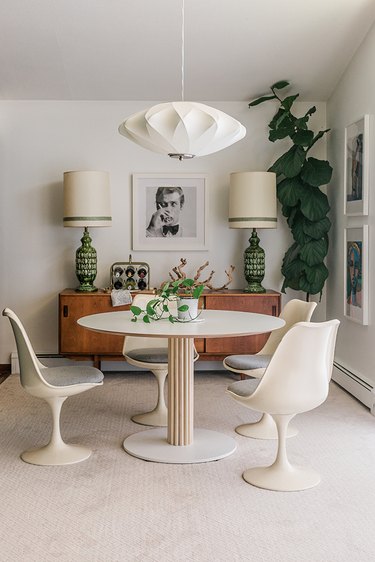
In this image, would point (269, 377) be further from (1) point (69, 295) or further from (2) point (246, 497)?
(1) point (69, 295)

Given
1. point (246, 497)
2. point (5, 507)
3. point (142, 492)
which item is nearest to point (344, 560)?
point (246, 497)

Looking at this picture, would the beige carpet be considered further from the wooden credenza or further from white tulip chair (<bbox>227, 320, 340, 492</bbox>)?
the wooden credenza

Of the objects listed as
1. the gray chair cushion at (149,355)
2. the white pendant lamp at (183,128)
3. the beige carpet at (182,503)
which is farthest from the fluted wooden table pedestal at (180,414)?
the white pendant lamp at (183,128)

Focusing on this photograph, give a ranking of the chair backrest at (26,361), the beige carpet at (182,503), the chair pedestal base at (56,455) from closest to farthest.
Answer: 1. the beige carpet at (182,503)
2. the chair backrest at (26,361)
3. the chair pedestal base at (56,455)

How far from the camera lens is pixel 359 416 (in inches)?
194

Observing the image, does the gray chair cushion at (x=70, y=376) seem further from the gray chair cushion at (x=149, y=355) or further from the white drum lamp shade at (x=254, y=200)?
the white drum lamp shade at (x=254, y=200)

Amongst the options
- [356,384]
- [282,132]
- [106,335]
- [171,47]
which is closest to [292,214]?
[282,132]

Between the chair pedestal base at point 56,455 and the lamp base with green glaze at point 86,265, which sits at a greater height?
the lamp base with green glaze at point 86,265

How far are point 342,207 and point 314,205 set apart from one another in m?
0.22

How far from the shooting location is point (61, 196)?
6.29 metres

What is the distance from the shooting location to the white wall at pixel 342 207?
16.9 ft

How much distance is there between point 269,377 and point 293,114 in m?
3.55

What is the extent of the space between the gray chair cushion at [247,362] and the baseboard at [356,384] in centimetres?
95

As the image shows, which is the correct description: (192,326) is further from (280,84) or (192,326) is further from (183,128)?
(280,84)
